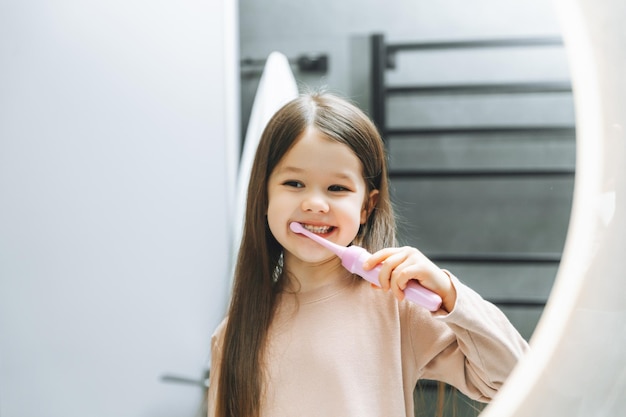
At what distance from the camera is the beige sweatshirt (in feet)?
1.25

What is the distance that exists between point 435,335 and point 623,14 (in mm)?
193

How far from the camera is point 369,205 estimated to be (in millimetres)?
417

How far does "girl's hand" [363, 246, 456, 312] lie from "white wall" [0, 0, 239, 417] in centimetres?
26

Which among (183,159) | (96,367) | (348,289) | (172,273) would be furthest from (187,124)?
(348,289)

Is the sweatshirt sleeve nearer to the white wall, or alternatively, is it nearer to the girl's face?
the girl's face

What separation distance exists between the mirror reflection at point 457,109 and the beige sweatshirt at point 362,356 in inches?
39.9

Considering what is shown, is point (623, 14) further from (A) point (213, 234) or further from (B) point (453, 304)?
(A) point (213, 234)

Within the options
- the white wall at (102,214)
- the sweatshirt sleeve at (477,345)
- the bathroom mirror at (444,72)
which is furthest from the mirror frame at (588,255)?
the bathroom mirror at (444,72)

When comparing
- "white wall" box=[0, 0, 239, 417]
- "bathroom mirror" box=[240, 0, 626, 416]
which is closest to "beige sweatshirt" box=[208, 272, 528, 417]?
"white wall" box=[0, 0, 239, 417]

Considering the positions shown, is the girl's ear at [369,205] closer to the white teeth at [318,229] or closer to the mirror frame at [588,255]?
the white teeth at [318,229]

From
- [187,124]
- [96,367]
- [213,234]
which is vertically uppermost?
[187,124]

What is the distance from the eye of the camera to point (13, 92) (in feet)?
1.53

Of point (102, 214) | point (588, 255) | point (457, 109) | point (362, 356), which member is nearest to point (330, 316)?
point (362, 356)

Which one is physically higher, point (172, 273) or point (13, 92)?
point (13, 92)
